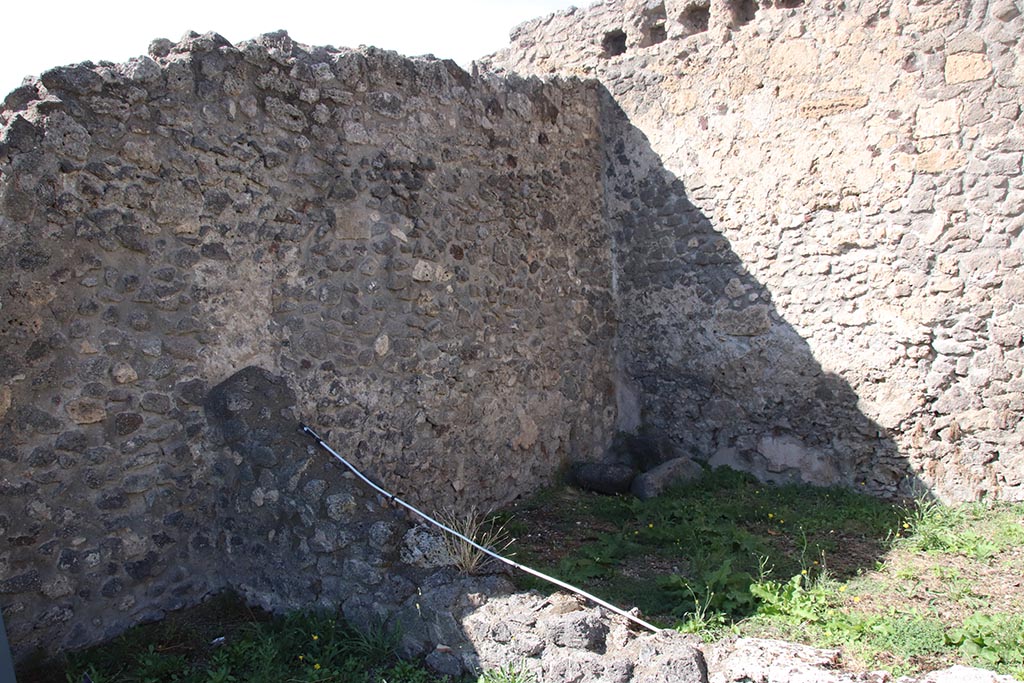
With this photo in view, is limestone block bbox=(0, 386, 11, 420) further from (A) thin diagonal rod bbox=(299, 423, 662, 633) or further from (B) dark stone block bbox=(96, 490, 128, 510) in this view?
(A) thin diagonal rod bbox=(299, 423, 662, 633)

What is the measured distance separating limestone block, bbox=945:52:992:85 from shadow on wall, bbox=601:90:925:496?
199cm

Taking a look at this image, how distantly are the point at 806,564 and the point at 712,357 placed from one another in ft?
7.74

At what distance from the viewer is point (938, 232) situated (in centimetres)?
610

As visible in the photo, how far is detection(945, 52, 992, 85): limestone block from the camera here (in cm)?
591

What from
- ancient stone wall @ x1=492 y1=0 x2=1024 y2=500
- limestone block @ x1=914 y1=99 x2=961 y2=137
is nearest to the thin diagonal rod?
ancient stone wall @ x1=492 y1=0 x2=1024 y2=500

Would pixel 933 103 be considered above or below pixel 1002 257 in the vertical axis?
above

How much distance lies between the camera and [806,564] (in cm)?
521

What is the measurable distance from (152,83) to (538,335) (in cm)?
333

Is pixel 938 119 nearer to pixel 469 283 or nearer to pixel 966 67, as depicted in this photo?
pixel 966 67

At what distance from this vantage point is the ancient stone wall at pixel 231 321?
4.00 meters

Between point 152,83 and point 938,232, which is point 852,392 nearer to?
point 938,232

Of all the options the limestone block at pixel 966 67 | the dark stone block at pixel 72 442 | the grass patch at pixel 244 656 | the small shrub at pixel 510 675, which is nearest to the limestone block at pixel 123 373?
the dark stone block at pixel 72 442

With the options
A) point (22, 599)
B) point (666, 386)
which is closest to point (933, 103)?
point (666, 386)

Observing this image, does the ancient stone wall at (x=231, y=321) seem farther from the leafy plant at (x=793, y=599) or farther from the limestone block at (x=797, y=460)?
the limestone block at (x=797, y=460)
